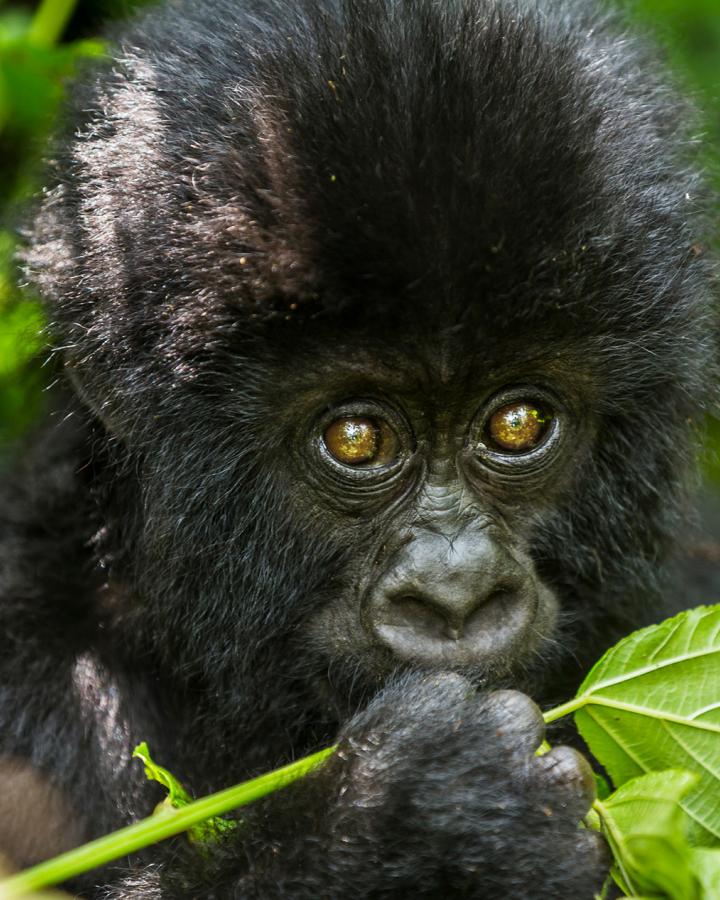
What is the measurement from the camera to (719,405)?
403cm

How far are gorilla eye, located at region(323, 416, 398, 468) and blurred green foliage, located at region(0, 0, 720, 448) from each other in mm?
1081

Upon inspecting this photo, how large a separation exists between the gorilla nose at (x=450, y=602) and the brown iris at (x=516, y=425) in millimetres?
344

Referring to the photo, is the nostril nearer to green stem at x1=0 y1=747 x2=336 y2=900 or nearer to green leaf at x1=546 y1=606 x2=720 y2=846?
green leaf at x1=546 y1=606 x2=720 y2=846

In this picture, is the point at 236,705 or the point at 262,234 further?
the point at 236,705

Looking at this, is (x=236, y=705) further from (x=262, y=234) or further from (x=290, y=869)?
(x=262, y=234)

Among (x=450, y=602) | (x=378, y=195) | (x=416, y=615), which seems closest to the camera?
(x=378, y=195)

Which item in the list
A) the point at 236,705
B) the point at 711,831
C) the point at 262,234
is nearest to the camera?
the point at 711,831

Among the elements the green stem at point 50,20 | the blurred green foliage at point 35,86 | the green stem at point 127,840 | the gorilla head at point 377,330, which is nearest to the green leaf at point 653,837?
the gorilla head at point 377,330

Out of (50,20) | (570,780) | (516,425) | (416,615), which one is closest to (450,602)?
(416,615)

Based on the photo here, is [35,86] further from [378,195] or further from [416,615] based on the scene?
[416,615]

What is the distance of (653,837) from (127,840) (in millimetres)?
1146

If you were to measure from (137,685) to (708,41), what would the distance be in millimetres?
5018

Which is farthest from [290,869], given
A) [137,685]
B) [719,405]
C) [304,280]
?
[719,405]

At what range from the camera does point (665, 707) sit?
3.03 m
